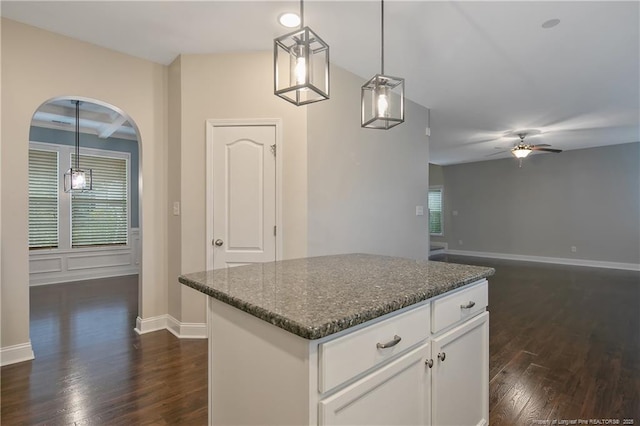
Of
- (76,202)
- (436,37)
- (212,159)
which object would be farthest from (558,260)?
(76,202)

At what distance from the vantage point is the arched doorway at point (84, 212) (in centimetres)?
479

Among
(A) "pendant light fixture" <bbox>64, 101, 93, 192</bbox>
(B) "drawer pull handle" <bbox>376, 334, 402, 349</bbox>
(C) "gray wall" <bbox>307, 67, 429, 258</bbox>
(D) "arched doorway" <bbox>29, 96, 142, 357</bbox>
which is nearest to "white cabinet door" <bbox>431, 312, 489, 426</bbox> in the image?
(B) "drawer pull handle" <bbox>376, 334, 402, 349</bbox>

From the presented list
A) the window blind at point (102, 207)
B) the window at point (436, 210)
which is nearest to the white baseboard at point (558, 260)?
the window at point (436, 210)

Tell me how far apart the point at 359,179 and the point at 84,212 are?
5.09 metres

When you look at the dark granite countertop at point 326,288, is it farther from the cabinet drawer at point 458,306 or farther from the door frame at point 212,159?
the door frame at point 212,159

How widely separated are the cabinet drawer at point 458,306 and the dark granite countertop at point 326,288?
0.22 ft

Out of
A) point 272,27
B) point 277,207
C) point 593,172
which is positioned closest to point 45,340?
point 277,207

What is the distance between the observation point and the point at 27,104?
2613 mm

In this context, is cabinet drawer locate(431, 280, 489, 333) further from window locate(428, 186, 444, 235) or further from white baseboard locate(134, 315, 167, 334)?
window locate(428, 186, 444, 235)

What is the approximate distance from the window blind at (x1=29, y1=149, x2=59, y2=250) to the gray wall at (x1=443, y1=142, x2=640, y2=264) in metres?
9.26

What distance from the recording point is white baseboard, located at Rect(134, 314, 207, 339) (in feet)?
10.0

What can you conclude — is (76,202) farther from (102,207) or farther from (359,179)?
(359,179)

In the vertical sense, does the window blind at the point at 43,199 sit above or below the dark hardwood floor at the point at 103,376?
above

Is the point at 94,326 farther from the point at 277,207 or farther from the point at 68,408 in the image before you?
the point at 277,207
